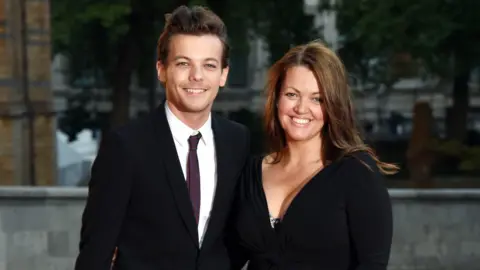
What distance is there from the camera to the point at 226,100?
6.45 meters

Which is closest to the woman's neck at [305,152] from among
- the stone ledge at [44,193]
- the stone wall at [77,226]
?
the stone wall at [77,226]

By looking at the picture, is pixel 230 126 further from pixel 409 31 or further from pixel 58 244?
pixel 409 31

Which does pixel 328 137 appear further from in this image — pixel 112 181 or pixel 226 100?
pixel 226 100

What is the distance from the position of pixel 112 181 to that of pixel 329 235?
0.62 m

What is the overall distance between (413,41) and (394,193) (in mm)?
1610

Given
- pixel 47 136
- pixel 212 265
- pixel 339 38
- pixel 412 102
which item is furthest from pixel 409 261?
pixel 212 265

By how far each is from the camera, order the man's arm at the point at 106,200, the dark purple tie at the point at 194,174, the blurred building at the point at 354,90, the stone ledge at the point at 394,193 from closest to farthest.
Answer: the man's arm at the point at 106,200
the dark purple tie at the point at 194,174
the stone ledge at the point at 394,193
the blurred building at the point at 354,90

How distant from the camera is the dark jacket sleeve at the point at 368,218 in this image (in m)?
1.97

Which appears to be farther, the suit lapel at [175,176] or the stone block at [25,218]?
the stone block at [25,218]

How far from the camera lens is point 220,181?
6.87ft

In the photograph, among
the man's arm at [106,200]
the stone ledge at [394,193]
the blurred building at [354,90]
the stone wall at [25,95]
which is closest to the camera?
the man's arm at [106,200]

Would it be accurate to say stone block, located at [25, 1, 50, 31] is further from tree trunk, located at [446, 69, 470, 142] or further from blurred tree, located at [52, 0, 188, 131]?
tree trunk, located at [446, 69, 470, 142]

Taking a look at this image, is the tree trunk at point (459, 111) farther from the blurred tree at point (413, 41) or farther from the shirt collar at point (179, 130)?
the shirt collar at point (179, 130)

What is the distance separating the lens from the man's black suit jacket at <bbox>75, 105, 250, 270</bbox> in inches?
75.8
